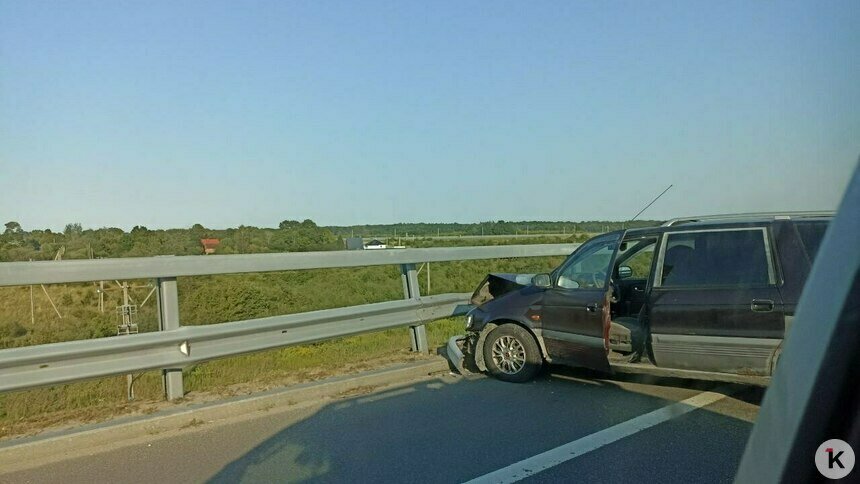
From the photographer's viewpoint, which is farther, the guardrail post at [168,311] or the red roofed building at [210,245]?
the red roofed building at [210,245]

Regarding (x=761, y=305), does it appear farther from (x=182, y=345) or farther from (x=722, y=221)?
(x=182, y=345)

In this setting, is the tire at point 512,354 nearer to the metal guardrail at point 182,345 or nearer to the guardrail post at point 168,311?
the metal guardrail at point 182,345

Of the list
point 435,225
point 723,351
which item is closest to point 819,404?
point 723,351

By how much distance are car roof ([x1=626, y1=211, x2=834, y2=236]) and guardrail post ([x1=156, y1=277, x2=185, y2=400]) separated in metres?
4.51

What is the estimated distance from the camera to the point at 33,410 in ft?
21.6

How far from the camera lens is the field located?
6496 millimetres

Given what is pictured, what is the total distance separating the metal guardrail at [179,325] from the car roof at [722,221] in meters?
2.92

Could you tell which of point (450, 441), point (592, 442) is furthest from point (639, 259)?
point (450, 441)

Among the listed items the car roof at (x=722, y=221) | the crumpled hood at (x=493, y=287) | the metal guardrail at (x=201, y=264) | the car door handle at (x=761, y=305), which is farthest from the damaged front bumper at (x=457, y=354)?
the car door handle at (x=761, y=305)

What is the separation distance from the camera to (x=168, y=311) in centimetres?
660

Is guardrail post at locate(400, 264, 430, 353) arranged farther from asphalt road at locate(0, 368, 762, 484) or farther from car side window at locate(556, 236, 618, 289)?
car side window at locate(556, 236, 618, 289)

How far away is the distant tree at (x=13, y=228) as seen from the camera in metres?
7.90

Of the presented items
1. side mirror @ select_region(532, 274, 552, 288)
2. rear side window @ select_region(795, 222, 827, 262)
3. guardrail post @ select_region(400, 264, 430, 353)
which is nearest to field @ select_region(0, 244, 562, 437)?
guardrail post @ select_region(400, 264, 430, 353)

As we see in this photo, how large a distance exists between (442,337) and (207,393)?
504 cm
